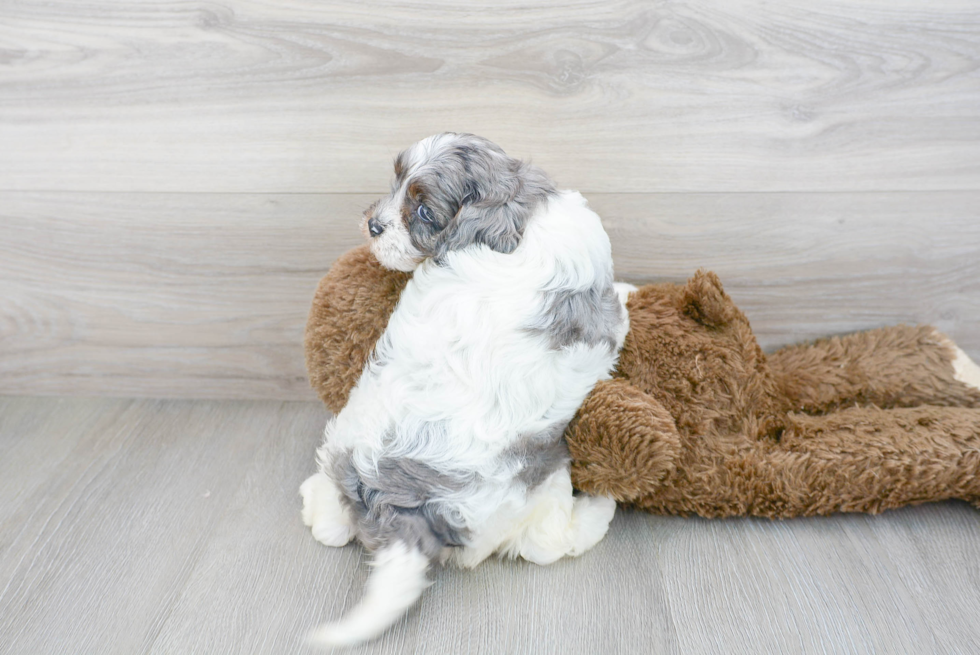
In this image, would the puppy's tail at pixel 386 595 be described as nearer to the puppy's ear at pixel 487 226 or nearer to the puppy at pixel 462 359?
the puppy at pixel 462 359

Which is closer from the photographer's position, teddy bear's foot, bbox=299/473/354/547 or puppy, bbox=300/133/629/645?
puppy, bbox=300/133/629/645

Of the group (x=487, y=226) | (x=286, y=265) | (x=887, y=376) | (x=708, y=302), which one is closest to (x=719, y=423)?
(x=708, y=302)

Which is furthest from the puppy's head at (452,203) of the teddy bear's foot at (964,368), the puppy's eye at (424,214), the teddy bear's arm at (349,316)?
the teddy bear's foot at (964,368)

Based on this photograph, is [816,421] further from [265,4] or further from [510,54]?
[265,4]

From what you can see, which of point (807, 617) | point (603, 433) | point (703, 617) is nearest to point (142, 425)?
point (603, 433)

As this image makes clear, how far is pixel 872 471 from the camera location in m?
1.10

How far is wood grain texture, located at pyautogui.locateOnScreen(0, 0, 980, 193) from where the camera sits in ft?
3.92

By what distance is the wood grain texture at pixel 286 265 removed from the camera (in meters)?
1.31

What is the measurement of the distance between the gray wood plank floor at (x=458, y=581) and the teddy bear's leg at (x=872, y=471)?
45 mm

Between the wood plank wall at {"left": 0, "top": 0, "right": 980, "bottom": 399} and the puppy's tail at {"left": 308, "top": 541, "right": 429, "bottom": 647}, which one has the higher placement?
the wood plank wall at {"left": 0, "top": 0, "right": 980, "bottom": 399}

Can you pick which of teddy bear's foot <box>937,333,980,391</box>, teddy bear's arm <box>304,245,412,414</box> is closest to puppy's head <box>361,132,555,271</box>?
teddy bear's arm <box>304,245,412,414</box>

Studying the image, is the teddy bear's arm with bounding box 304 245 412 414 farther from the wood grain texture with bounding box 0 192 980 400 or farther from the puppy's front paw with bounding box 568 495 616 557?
the puppy's front paw with bounding box 568 495 616 557

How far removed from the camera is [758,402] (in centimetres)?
119

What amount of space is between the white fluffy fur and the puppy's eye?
47mm
